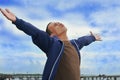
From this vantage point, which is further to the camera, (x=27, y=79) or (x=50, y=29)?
(x=27, y=79)

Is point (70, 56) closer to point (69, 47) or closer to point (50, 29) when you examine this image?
point (69, 47)

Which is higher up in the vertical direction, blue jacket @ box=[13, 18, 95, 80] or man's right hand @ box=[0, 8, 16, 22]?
man's right hand @ box=[0, 8, 16, 22]

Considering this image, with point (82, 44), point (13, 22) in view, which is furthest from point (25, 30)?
point (82, 44)

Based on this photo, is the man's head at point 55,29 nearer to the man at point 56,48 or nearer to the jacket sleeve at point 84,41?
the man at point 56,48

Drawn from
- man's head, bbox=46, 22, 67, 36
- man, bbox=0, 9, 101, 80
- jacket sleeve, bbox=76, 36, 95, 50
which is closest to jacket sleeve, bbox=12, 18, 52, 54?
man, bbox=0, 9, 101, 80

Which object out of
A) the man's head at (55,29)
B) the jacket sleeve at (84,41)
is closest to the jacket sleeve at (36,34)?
the man's head at (55,29)

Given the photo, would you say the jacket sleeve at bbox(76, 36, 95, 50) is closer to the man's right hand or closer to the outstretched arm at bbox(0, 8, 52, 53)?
the outstretched arm at bbox(0, 8, 52, 53)

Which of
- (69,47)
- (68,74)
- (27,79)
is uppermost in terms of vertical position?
(69,47)

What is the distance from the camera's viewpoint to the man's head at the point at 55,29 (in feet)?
19.3

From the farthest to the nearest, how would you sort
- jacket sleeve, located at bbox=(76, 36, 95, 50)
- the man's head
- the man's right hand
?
jacket sleeve, located at bbox=(76, 36, 95, 50), the man's head, the man's right hand

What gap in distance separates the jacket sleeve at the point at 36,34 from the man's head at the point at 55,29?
19cm

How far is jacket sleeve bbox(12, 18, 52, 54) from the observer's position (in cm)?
564

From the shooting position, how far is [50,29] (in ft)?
19.7

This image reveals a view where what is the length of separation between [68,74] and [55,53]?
0.34 metres
